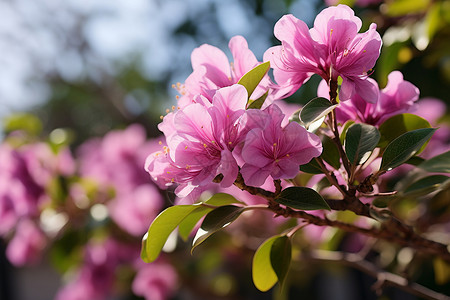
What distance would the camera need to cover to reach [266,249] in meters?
0.71

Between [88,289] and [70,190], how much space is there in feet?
1.18

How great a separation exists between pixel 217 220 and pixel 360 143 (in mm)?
204

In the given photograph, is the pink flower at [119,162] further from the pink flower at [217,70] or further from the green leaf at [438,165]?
the green leaf at [438,165]

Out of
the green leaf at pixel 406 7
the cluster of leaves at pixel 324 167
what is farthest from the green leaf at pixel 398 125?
the green leaf at pixel 406 7

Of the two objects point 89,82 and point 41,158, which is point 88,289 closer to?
point 41,158

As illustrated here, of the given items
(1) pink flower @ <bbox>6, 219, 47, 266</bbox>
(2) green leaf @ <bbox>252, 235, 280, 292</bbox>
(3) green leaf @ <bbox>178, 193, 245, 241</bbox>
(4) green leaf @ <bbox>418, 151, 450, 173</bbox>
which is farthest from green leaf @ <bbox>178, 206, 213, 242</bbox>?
(1) pink flower @ <bbox>6, 219, 47, 266</bbox>

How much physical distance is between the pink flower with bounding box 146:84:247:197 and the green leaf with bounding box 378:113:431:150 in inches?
8.7

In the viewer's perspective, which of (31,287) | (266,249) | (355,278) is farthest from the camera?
(31,287)

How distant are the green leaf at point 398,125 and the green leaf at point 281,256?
19 cm

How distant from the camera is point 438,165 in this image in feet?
1.86

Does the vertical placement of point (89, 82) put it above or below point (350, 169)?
below

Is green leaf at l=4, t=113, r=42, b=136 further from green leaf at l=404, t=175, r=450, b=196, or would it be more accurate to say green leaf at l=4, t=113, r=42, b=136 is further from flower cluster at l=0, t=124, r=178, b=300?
green leaf at l=404, t=175, r=450, b=196

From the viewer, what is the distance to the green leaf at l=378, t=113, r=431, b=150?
2.12 feet

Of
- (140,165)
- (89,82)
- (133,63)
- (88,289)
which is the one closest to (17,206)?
(88,289)
